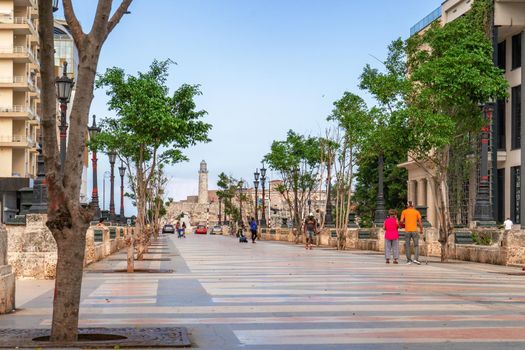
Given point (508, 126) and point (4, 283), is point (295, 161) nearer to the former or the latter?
point (508, 126)

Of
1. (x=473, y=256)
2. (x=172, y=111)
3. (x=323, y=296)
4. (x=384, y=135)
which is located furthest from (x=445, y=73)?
(x=323, y=296)

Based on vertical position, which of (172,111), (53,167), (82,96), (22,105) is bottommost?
(53,167)

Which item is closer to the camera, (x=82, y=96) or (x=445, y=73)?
(x=82, y=96)

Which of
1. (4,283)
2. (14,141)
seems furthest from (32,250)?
(14,141)

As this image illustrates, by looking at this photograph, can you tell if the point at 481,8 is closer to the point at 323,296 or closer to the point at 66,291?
the point at 323,296

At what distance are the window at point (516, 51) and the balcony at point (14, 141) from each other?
122ft

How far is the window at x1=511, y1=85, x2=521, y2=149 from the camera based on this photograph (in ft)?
172

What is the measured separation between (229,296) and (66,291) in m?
5.83

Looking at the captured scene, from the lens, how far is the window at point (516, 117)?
52344 millimetres

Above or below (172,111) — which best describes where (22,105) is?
above

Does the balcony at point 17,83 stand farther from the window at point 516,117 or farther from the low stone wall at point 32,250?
the low stone wall at point 32,250

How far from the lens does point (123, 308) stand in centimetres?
1291

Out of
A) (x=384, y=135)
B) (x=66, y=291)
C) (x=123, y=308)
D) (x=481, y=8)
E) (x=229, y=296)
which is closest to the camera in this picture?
(x=66, y=291)

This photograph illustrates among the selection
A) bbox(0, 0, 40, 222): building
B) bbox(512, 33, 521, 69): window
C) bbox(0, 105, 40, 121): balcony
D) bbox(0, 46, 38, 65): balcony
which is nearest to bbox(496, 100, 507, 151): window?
bbox(512, 33, 521, 69): window
